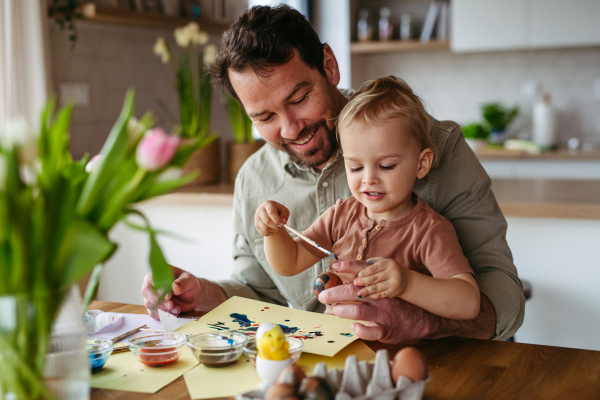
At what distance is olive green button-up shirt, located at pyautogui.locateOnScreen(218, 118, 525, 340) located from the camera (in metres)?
1.22

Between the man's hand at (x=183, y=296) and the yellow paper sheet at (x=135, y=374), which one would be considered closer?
the yellow paper sheet at (x=135, y=374)

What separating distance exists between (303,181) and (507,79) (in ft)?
10.8

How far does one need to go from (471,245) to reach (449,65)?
139 inches

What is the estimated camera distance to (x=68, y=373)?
0.66m

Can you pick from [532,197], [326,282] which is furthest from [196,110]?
[326,282]

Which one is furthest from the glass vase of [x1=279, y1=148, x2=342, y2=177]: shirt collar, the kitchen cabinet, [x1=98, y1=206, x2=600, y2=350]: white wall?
the kitchen cabinet

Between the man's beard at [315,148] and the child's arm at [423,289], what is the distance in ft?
1.79

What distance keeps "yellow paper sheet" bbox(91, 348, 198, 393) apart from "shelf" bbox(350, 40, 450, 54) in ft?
12.3

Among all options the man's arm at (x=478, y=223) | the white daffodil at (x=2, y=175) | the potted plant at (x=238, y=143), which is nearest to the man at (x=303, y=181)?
the man's arm at (x=478, y=223)

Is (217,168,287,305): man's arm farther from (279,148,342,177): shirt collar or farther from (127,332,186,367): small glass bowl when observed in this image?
(127,332,186,367): small glass bowl

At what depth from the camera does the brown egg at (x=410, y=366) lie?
718 millimetres

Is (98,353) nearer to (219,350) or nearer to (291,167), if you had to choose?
(219,350)

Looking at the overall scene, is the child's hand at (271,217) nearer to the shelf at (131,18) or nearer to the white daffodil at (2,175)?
the white daffodil at (2,175)

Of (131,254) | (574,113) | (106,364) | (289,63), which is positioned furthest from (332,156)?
(574,113)
